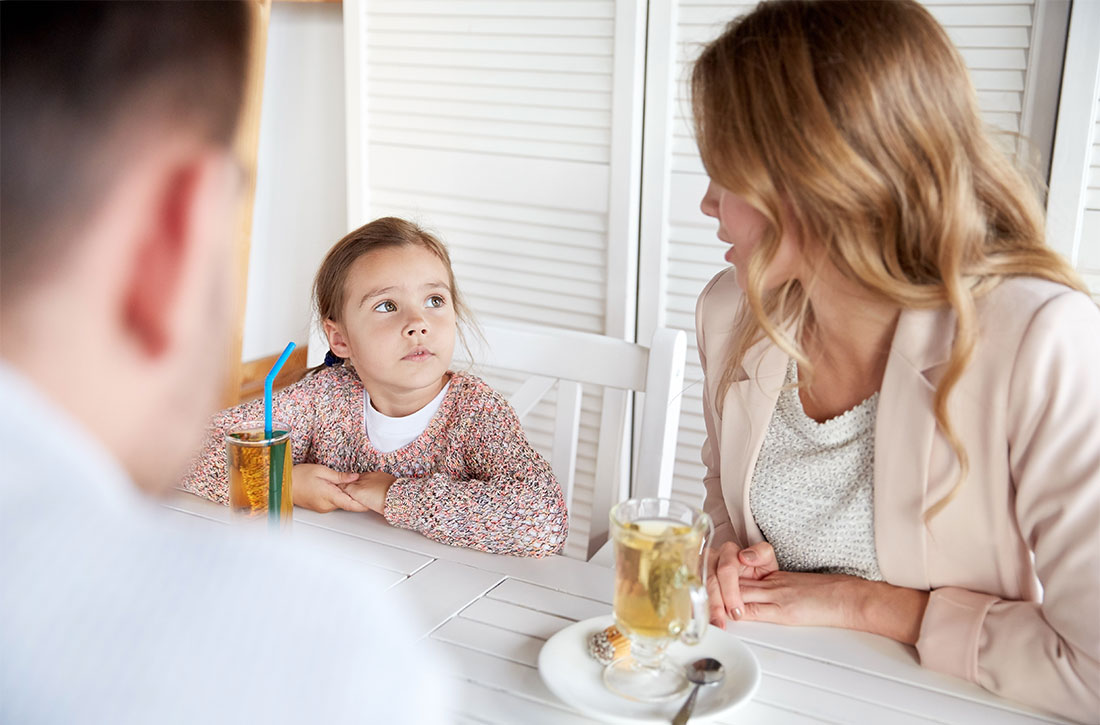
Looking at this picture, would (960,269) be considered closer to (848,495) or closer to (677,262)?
(848,495)

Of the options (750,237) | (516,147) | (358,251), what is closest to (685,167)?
(516,147)

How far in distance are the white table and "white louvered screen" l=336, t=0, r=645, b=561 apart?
1.23m

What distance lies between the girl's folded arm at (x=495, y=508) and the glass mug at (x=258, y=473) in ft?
0.65

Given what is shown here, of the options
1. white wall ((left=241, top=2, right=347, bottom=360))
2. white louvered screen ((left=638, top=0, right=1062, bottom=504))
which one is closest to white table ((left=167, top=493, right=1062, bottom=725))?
white louvered screen ((left=638, top=0, right=1062, bottom=504))

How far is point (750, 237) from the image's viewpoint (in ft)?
3.77

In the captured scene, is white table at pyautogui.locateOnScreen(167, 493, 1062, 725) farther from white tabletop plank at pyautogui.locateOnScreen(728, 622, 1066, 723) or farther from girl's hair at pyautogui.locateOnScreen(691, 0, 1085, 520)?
girl's hair at pyautogui.locateOnScreen(691, 0, 1085, 520)

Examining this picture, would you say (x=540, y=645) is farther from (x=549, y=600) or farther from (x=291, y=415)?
(x=291, y=415)

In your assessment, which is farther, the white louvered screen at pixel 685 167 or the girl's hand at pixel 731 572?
the white louvered screen at pixel 685 167

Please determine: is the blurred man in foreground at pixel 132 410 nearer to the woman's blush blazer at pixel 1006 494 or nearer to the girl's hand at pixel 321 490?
the woman's blush blazer at pixel 1006 494

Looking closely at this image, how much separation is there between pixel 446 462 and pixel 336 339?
29 centimetres

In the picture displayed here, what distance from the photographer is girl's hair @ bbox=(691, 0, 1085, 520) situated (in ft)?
3.41

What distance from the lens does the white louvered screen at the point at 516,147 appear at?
2.31 metres

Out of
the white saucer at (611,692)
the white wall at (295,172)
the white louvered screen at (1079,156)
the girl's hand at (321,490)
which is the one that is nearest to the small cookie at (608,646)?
the white saucer at (611,692)

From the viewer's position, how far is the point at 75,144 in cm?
24
